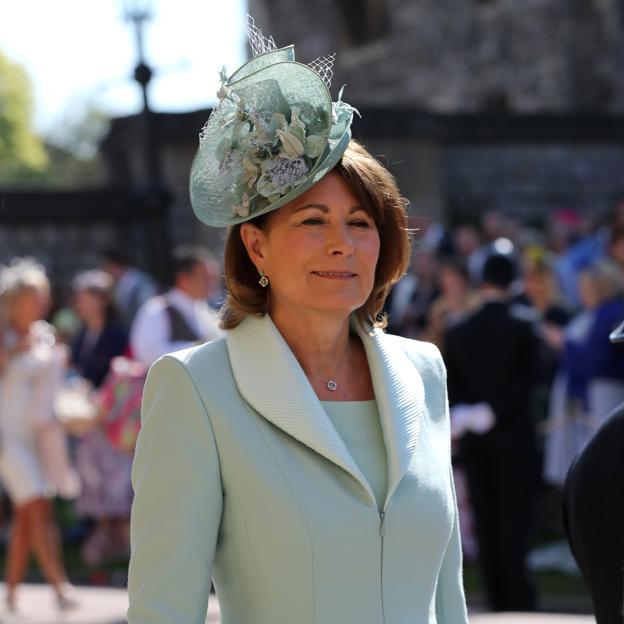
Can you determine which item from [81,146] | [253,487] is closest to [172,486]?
[253,487]

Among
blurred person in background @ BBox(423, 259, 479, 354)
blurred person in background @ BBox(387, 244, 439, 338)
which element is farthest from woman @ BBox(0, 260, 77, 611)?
blurred person in background @ BBox(387, 244, 439, 338)

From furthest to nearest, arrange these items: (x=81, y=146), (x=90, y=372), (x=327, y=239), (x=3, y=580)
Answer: (x=81, y=146) < (x=90, y=372) < (x=3, y=580) < (x=327, y=239)

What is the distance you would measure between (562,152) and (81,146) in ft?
196

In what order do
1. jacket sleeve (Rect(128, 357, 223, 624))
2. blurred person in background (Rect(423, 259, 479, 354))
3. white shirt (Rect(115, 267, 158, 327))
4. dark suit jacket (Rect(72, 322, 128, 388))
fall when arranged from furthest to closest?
white shirt (Rect(115, 267, 158, 327)) < dark suit jacket (Rect(72, 322, 128, 388)) < blurred person in background (Rect(423, 259, 479, 354)) < jacket sleeve (Rect(128, 357, 223, 624))

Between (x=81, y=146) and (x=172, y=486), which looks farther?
(x=81, y=146)

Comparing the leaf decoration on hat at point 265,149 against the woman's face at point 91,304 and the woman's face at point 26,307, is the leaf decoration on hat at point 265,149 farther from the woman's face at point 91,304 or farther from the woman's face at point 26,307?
the woman's face at point 91,304

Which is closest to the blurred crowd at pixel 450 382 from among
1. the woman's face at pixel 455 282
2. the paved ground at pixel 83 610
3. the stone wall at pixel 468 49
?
the woman's face at pixel 455 282

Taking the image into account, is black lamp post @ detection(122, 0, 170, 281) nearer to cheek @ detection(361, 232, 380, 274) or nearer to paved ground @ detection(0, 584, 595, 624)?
paved ground @ detection(0, 584, 595, 624)

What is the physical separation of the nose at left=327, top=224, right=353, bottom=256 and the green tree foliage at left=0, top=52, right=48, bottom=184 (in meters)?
52.9

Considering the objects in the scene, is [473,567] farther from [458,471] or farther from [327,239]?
[327,239]

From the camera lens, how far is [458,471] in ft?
30.0

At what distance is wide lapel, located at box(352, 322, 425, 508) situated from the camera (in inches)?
114

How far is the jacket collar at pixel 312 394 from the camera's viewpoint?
2838 mm

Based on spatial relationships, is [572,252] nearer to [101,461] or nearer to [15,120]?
[101,461]
